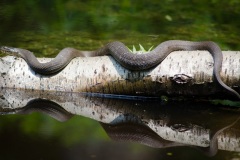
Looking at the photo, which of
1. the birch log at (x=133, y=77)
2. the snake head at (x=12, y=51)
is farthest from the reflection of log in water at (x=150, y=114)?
the snake head at (x=12, y=51)

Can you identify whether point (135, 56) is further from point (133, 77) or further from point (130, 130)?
point (130, 130)

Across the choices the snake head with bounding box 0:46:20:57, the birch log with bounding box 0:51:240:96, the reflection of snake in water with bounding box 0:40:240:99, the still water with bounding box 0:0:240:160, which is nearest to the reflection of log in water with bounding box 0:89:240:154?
the still water with bounding box 0:0:240:160

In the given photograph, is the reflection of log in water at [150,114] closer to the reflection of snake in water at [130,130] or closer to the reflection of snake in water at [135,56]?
the reflection of snake in water at [130,130]

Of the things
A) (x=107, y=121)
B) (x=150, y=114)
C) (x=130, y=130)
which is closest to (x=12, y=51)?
(x=107, y=121)

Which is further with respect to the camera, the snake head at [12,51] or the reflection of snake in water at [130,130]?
the snake head at [12,51]

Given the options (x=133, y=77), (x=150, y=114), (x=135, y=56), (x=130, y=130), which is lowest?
(x=130, y=130)

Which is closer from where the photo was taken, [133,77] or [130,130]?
[130,130]

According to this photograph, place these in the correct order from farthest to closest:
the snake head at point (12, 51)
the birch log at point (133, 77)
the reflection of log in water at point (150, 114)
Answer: the snake head at point (12, 51) → the birch log at point (133, 77) → the reflection of log in water at point (150, 114)
